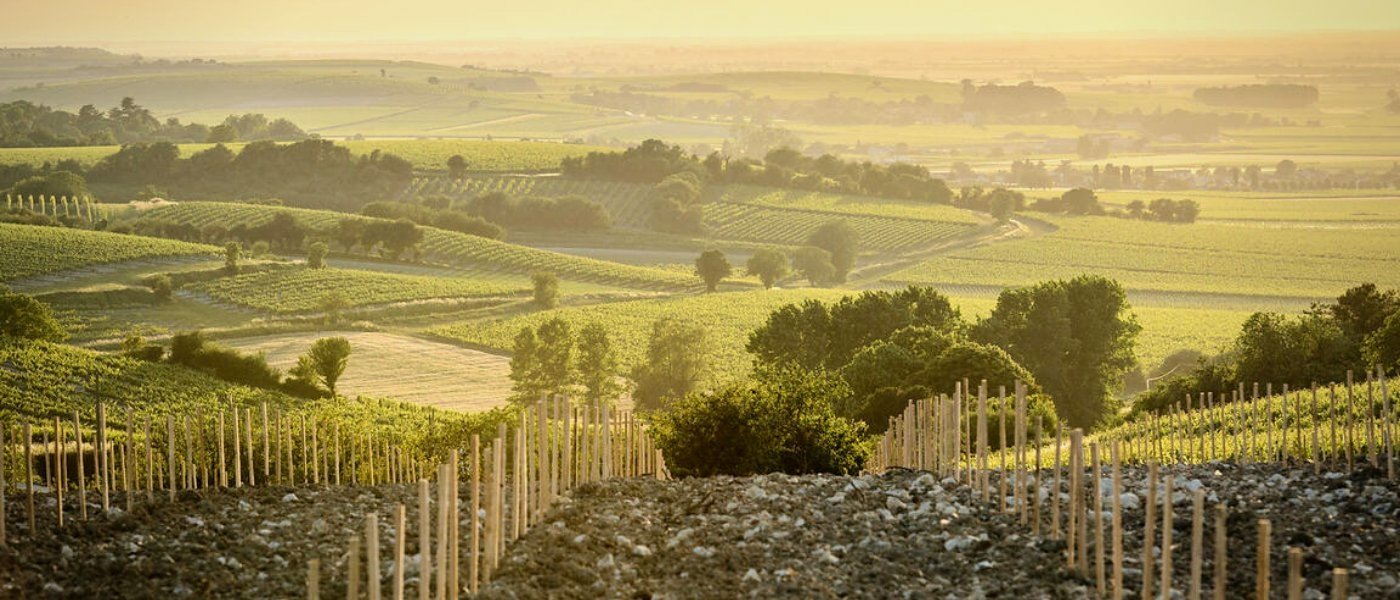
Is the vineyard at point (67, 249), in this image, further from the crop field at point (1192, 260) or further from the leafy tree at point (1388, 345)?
the leafy tree at point (1388, 345)

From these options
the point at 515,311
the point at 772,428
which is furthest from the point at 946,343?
the point at 515,311

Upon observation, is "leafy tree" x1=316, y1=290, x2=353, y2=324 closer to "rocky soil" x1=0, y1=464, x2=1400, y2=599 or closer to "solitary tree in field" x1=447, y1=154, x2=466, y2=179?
"rocky soil" x1=0, y1=464, x2=1400, y2=599

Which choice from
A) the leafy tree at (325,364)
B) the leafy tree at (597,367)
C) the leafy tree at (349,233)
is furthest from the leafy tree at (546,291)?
the leafy tree at (325,364)

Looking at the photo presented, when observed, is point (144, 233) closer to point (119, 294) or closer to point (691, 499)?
point (119, 294)

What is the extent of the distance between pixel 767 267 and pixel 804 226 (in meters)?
23.5

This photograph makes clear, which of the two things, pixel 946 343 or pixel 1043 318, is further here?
pixel 1043 318

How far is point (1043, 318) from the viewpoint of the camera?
63625 millimetres

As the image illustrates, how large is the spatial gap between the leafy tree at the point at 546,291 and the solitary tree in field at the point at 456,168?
63.1 m

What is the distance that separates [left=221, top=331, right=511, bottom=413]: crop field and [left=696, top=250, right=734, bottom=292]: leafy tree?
26647 mm

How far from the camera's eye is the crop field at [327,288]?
90.6 meters

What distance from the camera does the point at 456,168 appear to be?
158750 millimetres

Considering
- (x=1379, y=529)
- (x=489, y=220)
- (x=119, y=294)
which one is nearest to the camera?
(x=1379, y=529)

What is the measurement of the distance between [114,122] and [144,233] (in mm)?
90653

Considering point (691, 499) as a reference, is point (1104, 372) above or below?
below
